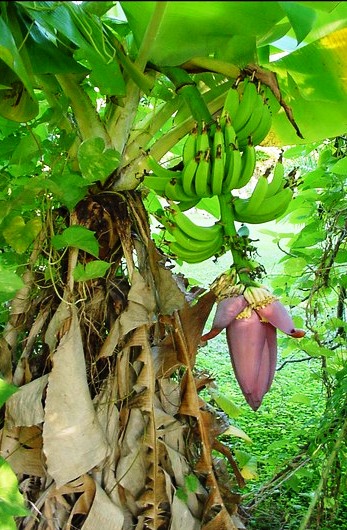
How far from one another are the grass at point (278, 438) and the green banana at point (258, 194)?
8 cm

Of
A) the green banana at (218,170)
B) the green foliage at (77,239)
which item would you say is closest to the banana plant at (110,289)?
the green foliage at (77,239)

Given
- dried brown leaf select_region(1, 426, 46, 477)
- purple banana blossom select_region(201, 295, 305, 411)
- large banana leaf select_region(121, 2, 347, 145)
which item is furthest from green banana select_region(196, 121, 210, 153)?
dried brown leaf select_region(1, 426, 46, 477)

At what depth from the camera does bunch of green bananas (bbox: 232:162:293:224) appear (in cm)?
83

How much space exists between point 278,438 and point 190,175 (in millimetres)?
1312

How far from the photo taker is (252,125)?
0.86 meters

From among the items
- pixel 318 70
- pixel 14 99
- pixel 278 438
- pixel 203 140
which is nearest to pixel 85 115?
pixel 14 99

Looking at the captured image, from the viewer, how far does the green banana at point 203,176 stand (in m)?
0.78

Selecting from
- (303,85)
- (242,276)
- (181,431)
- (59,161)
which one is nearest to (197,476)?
(181,431)

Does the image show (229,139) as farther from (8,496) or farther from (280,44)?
(8,496)

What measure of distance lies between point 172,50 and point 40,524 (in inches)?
27.8

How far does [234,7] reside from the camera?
68cm

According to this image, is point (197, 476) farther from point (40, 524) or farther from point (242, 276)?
point (242, 276)

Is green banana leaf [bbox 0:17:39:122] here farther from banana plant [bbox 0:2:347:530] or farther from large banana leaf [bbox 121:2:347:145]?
large banana leaf [bbox 121:2:347:145]

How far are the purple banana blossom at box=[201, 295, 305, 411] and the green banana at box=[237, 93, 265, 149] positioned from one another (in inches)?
9.7
